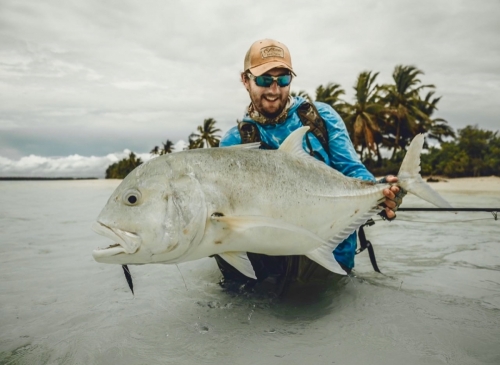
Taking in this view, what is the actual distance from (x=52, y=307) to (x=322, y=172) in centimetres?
253

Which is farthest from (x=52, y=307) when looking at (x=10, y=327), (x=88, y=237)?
(x=88, y=237)

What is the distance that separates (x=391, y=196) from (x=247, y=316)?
1.43m

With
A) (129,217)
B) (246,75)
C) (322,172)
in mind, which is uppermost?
(246,75)

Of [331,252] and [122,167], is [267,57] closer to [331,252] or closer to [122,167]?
[331,252]

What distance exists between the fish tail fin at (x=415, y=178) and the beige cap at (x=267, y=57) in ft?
4.30

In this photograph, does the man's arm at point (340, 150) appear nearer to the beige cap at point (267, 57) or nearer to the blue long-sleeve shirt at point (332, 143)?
the blue long-sleeve shirt at point (332, 143)

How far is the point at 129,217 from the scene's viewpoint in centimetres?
213

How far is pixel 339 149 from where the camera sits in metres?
3.57

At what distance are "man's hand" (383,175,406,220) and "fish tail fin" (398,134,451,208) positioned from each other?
0.05 metres

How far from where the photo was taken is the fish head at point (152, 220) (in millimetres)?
2100

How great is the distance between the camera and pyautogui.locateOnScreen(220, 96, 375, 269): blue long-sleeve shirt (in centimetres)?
349

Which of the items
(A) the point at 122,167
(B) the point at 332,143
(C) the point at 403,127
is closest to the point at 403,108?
(C) the point at 403,127

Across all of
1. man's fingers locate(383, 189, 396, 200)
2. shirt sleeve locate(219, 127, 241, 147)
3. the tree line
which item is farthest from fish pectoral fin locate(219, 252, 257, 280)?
the tree line

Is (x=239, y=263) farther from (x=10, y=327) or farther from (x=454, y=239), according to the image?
(x=454, y=239)
